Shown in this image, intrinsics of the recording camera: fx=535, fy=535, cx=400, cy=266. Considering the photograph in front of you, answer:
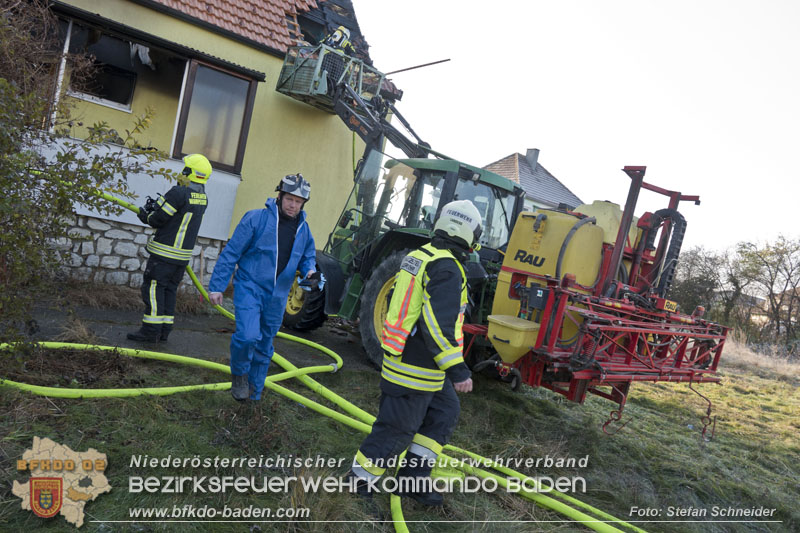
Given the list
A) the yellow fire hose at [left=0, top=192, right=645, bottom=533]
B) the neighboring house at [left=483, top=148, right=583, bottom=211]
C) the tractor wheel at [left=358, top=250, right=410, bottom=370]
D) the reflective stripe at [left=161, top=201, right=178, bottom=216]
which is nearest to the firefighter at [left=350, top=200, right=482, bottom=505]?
the yellow fire hose at [left=0, top=192, right=645, bottom=533]

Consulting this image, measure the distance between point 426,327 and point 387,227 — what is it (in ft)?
11.2

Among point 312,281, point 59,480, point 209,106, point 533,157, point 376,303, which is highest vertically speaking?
point 533,157

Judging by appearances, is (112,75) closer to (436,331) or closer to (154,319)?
(154,319)

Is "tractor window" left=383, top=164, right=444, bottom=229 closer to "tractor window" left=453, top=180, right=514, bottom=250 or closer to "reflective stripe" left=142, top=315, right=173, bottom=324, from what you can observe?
"tractor window" left=453, top=180, right=514, bottom=250

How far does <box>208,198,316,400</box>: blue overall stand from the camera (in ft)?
12.0

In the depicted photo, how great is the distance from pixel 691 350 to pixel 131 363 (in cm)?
510

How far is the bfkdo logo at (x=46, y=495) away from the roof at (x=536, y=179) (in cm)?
2498

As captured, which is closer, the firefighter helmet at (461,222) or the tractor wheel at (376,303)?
the firefighter helmet at (461,222)

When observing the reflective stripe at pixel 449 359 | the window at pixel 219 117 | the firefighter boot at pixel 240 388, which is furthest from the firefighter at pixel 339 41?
the reflective stripe at pixel 449 359

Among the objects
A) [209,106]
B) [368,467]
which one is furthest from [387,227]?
[209,106]

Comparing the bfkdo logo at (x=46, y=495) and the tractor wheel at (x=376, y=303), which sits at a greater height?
the tractor wheel at (x=376, y=303)

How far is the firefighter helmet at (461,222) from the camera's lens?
317 centimetres

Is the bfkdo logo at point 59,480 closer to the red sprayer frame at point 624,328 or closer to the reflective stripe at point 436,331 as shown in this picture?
the reflective stripe at point 436,331

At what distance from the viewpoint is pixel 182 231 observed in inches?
198
